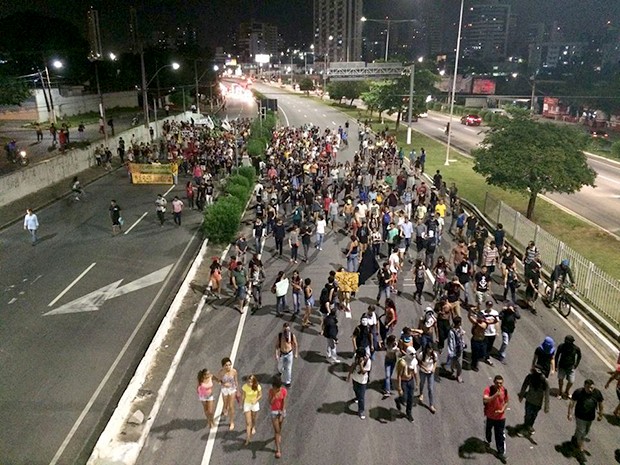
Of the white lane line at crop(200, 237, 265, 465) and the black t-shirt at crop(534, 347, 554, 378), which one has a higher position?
the black t-shirt at crop(534, 347, 554, 378)

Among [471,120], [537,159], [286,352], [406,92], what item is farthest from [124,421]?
[471,120]

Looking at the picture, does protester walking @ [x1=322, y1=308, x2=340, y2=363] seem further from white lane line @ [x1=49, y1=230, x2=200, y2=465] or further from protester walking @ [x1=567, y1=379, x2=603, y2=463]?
white lane line @ [x1=49, y1=230, x2=200, y2=465]

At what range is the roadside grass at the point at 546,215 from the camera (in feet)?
60.0

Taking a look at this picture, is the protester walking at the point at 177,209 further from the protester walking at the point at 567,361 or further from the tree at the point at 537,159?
the protester walking at the point at 567,361

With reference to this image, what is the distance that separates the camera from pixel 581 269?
47.0 feet

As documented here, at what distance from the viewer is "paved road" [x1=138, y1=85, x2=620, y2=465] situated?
8448 mm

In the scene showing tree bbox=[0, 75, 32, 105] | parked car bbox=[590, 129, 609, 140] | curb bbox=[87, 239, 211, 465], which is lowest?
parked car bbox=[590, 129, 609, 140]

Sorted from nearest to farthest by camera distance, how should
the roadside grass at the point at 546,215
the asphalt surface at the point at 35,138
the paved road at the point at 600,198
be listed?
the roadside grass at the point at 546,215 < the paved road at the point at 600,198 < the asphalt surface at the point at 35,138

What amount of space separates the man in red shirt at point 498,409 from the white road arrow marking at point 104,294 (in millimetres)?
10440

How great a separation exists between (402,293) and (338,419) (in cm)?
608

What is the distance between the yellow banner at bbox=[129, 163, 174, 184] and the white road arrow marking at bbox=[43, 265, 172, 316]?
46.2 feet

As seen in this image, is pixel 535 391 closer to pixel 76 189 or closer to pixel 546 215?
pixel 546 215

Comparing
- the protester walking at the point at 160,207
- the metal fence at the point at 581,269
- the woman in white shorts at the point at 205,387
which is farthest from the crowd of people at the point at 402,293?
the protester walking at the point at 160,207

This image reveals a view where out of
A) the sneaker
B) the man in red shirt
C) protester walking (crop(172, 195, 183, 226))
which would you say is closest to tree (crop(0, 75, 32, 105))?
protester walking (crop(172, 195, 183, 226))
